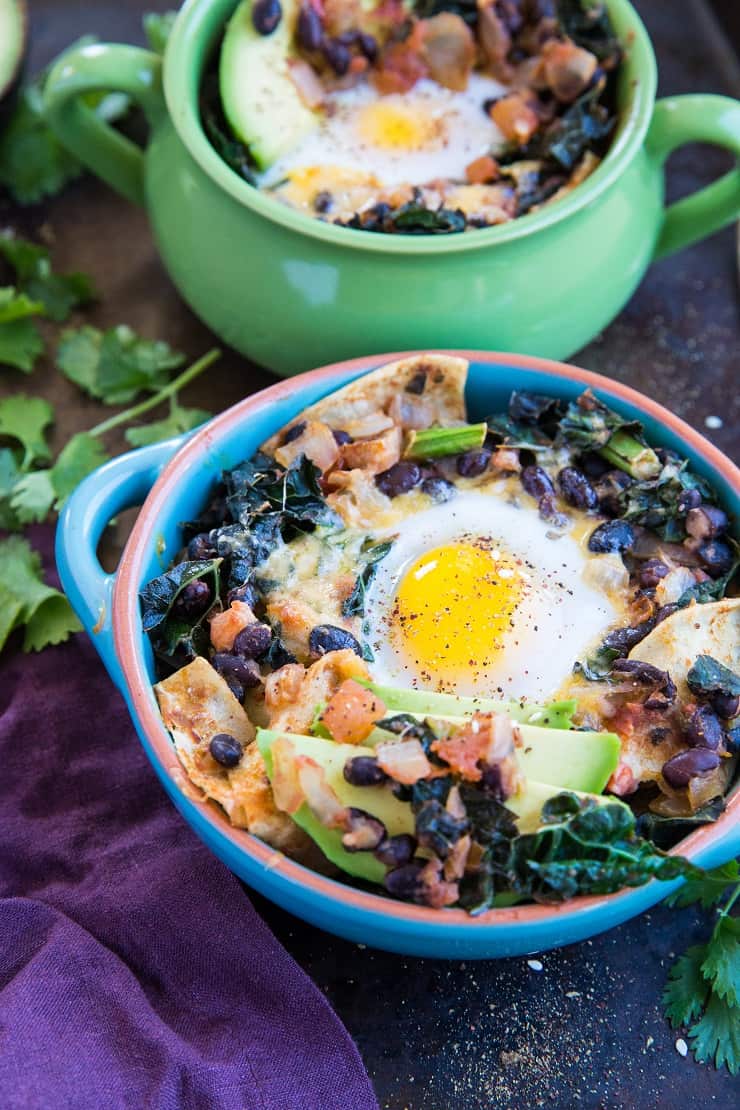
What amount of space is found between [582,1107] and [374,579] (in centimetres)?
123

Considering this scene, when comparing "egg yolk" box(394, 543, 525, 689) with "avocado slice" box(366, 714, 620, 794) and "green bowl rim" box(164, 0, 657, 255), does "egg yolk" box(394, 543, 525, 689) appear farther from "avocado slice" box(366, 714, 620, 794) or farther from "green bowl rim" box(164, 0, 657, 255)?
"green bowl rim" box(164, 0, 657, 255)

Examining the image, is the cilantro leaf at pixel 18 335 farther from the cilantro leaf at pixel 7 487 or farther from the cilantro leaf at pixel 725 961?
the cilantro leaf at pixel 725 961

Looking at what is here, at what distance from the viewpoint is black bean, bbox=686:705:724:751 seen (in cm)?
253

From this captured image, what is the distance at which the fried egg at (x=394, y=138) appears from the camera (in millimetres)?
3465

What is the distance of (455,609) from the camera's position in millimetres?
2783

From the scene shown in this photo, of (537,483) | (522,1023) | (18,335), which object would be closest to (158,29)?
(18,335)

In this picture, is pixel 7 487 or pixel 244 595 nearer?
pixel 244 595

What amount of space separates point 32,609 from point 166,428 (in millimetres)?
679

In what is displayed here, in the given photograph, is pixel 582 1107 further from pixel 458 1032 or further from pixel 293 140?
pixel 293 140

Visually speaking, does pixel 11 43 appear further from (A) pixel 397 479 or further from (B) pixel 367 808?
(B) pixel 367 808

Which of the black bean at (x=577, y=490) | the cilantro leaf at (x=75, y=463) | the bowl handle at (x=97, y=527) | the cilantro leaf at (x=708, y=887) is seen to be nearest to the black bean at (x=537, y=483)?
the black bean at (x=577, y=490)

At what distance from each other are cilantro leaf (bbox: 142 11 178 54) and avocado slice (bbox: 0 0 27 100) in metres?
0.42

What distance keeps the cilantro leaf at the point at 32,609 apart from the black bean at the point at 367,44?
181cm

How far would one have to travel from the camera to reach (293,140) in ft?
11.5
